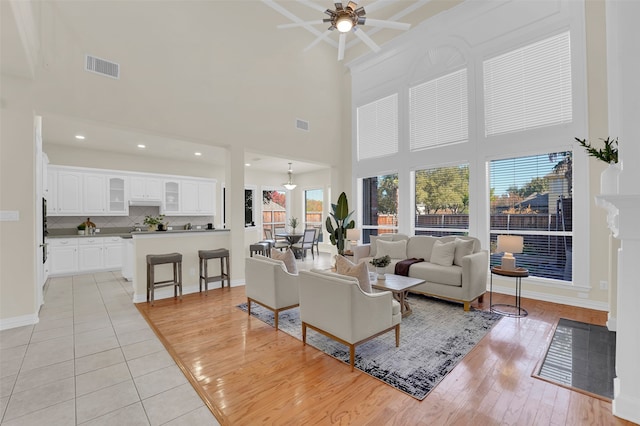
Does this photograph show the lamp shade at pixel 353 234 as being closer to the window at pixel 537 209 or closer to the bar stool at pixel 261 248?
the bar stool at pixel 261 248

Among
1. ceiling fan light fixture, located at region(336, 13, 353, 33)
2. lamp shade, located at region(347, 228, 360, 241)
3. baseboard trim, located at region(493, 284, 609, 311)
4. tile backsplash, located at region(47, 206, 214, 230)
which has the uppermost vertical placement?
ceiling fan light fixture, located at region(336, 13, 353, 33)

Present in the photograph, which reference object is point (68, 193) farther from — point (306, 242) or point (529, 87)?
point (529, 87)

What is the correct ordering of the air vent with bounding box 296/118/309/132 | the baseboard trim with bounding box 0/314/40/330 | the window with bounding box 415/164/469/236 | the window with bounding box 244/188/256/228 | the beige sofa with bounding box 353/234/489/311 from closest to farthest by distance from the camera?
the baseboard trim with bounding box 0/314/40/330
the beige sofa with bounding box 353/234/489/311
the window with bounding box 415/164/469/236
the air vent with bounding box 296/118/309/132
the window with bounding box 244/188/256/228

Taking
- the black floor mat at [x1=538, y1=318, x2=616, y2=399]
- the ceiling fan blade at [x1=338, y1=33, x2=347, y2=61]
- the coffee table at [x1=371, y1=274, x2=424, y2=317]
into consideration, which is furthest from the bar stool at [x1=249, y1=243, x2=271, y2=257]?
the black floor mat at [x1=538, y1=318, x2=616, y2=399]

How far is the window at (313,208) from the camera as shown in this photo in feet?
36.1

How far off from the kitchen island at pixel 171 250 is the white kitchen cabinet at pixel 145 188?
2.39 m

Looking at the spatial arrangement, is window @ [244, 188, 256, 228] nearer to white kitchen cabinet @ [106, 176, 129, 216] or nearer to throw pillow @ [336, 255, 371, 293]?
white kitchen cabinet @ [106, 176, 129, 216]

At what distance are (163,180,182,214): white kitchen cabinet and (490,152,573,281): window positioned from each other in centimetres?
807

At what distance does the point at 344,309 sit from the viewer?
2566 mm

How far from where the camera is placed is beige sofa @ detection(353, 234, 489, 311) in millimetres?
4008

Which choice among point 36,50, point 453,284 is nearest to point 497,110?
point 453,284

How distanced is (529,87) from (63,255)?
9.99 meters

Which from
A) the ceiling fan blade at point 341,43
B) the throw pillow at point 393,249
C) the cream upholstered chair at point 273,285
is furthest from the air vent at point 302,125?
the cream upholstered chair at point 273,285

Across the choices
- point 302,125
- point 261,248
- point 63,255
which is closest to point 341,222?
point 261,248
